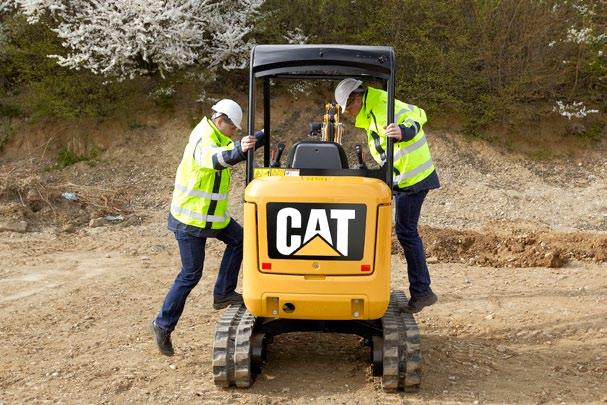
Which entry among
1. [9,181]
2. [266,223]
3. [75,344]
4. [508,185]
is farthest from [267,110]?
[508,185]

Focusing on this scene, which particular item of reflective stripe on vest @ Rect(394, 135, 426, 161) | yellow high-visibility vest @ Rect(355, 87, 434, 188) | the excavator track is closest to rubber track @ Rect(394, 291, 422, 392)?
the excavator track

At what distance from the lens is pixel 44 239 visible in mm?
10273

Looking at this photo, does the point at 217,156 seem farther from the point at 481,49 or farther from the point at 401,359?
the point at 481,49

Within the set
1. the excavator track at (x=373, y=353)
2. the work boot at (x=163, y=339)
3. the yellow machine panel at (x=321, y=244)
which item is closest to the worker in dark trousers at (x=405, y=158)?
the excavator track at (x=373, y=353)

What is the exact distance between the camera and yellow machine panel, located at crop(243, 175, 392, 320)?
15.6 ft

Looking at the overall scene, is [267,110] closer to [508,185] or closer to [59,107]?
[508,185]

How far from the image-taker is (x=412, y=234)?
234 inches

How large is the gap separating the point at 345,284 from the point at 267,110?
2.03 meters

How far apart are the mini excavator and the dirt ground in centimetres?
31

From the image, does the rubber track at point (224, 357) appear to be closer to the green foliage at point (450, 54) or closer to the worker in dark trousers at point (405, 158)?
the worker in dark trousers at point (405, 158)

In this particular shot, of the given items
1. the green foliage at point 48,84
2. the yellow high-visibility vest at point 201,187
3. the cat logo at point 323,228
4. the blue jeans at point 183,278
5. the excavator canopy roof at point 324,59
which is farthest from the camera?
the green foliage at point 48,84

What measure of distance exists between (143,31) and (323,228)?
30.1 ft

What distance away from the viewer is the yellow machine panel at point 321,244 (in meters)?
4.74

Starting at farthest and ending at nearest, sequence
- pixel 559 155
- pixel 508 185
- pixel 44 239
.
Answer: pixel 559 155, pixel 508 185, pixel 44 239
